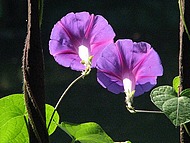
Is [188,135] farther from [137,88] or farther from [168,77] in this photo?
[168,77]

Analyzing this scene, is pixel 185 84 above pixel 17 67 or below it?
above

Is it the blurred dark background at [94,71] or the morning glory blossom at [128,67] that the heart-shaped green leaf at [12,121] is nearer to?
the morning glory blossom at [128,67]

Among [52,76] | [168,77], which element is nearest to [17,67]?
[52,76]

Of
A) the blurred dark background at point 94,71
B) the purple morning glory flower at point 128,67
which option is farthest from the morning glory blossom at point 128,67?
the blurred dark background at point 94,71

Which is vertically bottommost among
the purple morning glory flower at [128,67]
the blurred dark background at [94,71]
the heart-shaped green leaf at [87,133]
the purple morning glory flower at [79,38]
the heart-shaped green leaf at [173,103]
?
the blurred dark background at [94,71]

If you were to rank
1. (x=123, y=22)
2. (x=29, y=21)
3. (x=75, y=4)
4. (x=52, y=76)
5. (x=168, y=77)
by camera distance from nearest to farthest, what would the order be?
(x=29, y=21)
(x=168, y=77)
(x=52, y=76)
(x=123, y=22)
(x=75, y=4)

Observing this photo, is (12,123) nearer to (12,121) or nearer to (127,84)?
(12,121)

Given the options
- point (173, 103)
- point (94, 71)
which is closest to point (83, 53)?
point (173, 103)
